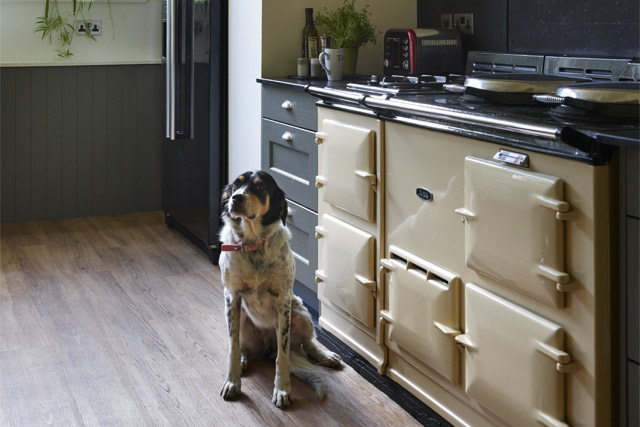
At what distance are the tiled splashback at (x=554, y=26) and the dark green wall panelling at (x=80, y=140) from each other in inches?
87.0

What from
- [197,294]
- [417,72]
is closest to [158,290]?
[197,294]

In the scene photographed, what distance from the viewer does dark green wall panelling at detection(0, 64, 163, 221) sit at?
472 cm

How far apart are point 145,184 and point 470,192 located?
11.3ft

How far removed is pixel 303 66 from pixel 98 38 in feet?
6.20

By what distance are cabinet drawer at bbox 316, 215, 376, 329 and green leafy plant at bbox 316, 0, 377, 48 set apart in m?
0.91

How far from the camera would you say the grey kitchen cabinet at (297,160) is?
119 inches

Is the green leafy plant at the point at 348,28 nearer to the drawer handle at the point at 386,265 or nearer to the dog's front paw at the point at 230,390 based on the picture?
the drawer handle at the point at 386,265

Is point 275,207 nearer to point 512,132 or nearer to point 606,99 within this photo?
point 512,132

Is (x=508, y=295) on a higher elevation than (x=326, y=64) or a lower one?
lower

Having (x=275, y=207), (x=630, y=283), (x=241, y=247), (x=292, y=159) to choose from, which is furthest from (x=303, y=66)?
(x=630, y=283)

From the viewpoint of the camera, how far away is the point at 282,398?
2.47 meters

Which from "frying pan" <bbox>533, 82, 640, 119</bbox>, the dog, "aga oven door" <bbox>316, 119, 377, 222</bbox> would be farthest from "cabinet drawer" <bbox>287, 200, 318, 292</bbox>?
"frying pan" <bbox>533, 82, 640, 119</bbox>

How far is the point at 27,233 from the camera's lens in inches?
181

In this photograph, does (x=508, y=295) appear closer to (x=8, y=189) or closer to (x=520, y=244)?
(x=520, y=244)
